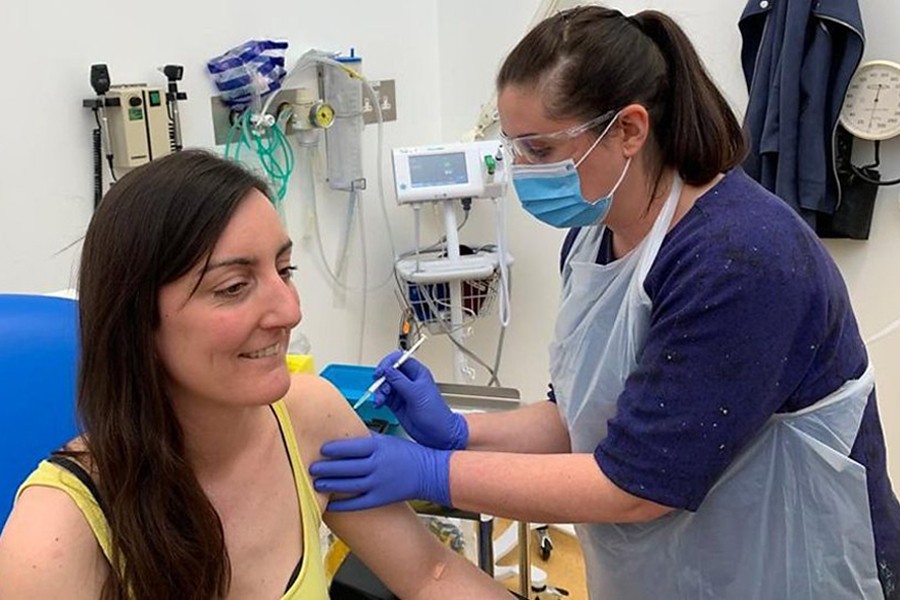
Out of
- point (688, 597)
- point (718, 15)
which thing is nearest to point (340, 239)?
point (718, 15)

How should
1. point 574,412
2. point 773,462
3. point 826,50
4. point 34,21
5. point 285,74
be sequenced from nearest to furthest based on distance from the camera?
1. point 773,462
2. point 574,412
3. point 34,21
4. point 826,50
5. point 285,74

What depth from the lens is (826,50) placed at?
217 cm

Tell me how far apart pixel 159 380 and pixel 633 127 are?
0.69 metres

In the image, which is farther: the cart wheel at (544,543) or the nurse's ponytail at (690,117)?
the cart wheel at (544,543)

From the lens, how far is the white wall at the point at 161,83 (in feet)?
5.73

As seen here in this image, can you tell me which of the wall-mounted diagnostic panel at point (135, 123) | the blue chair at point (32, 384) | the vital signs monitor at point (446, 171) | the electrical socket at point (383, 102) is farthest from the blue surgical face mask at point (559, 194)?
the electrical socket at point (383, 102)

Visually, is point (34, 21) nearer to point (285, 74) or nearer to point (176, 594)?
point (285, 74)

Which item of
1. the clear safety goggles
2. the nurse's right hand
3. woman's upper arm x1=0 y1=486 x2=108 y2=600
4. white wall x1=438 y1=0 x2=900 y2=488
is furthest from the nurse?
white wall x1=438 y1=0 x2=900 y2=488

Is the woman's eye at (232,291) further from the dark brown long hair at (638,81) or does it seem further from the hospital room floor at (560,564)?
the hospital room floor at (560,564)

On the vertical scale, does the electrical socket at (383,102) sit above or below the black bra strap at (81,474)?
→ above

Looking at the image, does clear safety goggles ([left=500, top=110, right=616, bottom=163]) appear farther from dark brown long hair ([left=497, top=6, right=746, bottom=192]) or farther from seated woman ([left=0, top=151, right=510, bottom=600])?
seated woman ([left=0, top=151, right=510, bottom=600])

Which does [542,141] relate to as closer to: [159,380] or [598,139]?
[598,139]

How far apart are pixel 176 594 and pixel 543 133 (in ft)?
2.46

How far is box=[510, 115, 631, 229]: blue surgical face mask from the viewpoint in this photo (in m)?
1.23
